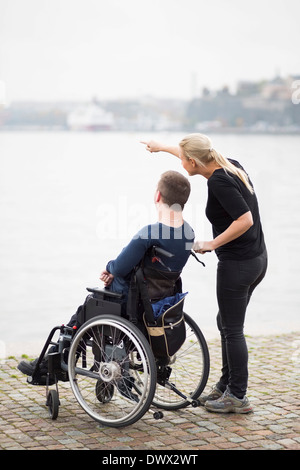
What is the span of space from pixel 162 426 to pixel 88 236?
63.3ft

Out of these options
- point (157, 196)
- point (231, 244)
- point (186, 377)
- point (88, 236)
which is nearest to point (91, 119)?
point (88, 236)

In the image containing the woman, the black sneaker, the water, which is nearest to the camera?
the woman

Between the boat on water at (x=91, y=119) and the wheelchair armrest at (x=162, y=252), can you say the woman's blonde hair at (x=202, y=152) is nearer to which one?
the wheelchair armrest at (x=162, y=252)

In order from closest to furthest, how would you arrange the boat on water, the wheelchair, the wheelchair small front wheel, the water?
the wheelchair → the wheelchair small front wheel → the water → the boat on water

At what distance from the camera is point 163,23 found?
141750 millimetres

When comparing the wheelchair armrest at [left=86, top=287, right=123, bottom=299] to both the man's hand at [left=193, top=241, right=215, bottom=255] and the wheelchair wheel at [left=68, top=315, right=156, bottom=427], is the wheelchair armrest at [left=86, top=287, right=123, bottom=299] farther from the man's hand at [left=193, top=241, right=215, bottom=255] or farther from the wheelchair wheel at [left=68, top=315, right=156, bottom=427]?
the man's hand at [left=193, top=241, right=215, bottom=255]

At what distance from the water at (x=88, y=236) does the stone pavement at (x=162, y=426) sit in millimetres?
1212

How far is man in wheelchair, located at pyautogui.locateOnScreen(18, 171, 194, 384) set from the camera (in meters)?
4.21

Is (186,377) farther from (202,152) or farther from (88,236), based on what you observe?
(88,236)

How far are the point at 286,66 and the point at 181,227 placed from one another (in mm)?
99112

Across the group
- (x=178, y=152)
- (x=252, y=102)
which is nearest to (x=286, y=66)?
(x=252, y=102)

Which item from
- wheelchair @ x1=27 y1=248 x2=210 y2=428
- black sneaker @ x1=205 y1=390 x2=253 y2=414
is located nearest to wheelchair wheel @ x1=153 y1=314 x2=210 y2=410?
wheelchair @ x1=27 y1=248 x2=210 y2=428

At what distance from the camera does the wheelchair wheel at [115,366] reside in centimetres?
411

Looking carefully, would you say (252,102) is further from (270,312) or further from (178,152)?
(178,152)
